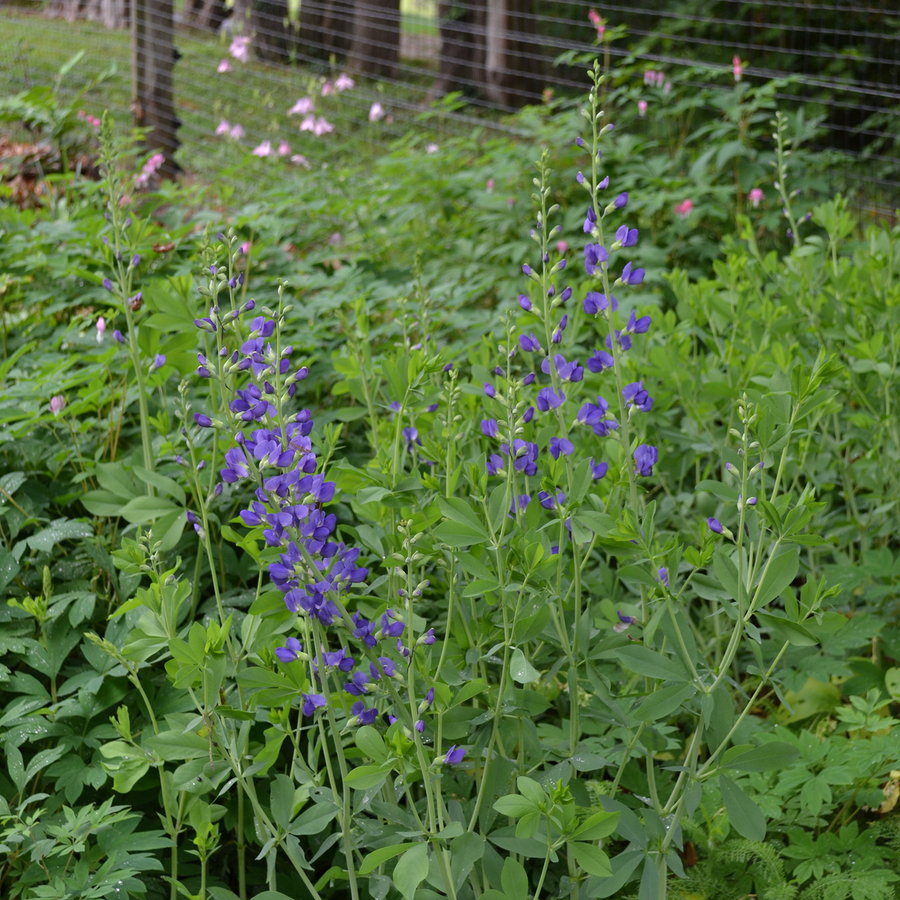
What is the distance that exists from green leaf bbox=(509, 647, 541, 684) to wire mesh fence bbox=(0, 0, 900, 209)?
14.3ft

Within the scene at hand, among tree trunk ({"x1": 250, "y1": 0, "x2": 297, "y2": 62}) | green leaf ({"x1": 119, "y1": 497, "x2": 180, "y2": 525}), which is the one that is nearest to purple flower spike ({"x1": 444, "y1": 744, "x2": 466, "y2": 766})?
green leaf ({"x1": 119, "y1": 497, "x2": 180, "y2": 525})

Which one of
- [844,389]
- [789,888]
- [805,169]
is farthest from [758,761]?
[805,169]

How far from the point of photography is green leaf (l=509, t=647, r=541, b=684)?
1294 mm

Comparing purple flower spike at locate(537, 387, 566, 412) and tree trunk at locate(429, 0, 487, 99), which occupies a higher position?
tree trunk at locate(429, 0, 487, 99)

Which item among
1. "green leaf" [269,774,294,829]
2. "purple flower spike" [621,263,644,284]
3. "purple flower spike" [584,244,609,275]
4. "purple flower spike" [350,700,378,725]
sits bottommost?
"green leaf" [269,774,294,829]

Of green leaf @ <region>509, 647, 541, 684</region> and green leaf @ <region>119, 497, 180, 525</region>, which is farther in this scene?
green leaf @ <region>119, 497, 180, 525</region>

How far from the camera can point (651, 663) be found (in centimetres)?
139

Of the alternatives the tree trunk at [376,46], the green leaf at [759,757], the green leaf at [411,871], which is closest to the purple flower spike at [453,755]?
the green leaf at [411,871]

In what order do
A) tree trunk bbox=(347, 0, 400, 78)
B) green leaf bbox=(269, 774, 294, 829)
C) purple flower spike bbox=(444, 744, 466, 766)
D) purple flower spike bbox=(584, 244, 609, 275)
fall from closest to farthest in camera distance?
1. purple flower spike bbox=(444, 744, 466, 766)
2. green leaf bbox=(269, 774, 294, 829)
3. purple flower spike bbox=(584, 244, 609, 275)
4. tree trunk bbox=(347, 0, 400, 78)

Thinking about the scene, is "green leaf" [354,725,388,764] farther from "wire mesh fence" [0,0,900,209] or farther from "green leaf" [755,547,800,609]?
"wire mesh fence" [0,0,900,209]

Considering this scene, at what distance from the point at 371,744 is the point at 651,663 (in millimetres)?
445

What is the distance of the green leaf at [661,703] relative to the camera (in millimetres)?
1354

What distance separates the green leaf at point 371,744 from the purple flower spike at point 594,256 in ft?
2.71

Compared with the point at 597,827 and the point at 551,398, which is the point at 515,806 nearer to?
the point at 597,827
